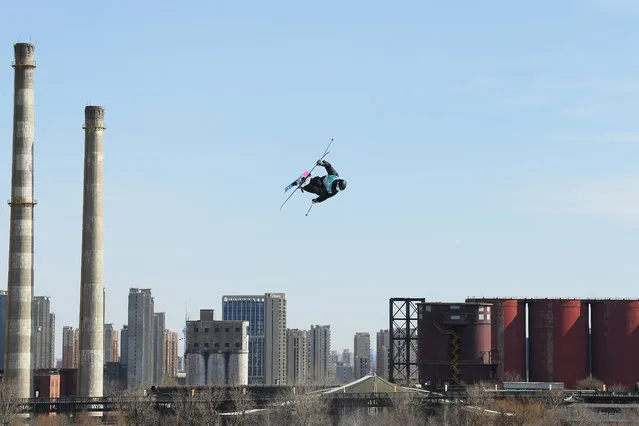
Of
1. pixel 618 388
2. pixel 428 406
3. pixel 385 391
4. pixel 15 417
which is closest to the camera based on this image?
pixel 15 417

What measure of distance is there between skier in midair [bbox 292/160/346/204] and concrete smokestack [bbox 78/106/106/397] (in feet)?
294

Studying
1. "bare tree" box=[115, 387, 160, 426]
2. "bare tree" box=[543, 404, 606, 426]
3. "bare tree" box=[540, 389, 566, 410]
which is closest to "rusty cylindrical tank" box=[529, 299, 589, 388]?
"bare tree" box=[540, 389, 566, 410]

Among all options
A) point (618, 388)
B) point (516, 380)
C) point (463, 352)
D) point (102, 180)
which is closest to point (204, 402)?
point (102, 180)

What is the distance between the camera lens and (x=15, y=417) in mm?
123438

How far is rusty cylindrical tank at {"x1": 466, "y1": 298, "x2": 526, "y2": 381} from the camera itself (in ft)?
559

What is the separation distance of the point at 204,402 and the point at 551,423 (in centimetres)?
3660

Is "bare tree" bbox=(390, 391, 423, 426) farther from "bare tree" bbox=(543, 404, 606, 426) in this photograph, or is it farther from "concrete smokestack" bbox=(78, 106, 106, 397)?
"concrete smokestack" bbox=(78, 106, 106, 397)

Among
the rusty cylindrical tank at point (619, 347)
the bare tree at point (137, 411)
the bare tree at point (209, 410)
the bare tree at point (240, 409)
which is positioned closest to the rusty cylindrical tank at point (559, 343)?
the rusty cylindrical tank at point (619, 347)

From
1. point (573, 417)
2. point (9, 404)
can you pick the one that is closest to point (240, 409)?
point (9, 404)

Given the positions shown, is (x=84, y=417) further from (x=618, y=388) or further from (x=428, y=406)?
(x=618, y=388)

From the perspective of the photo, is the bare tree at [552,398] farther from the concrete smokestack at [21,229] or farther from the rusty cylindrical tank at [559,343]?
the concrete smokestack at [21,229]

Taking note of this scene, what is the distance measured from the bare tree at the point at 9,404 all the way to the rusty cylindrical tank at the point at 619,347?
276 ft

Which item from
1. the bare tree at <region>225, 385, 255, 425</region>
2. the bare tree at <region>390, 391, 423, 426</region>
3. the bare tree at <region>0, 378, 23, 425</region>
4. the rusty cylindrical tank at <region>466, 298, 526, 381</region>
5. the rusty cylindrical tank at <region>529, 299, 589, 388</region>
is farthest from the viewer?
the rusty cylindrical tank at <region>466, 298, 526, 381</region>

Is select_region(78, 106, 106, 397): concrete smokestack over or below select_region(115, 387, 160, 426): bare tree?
over
